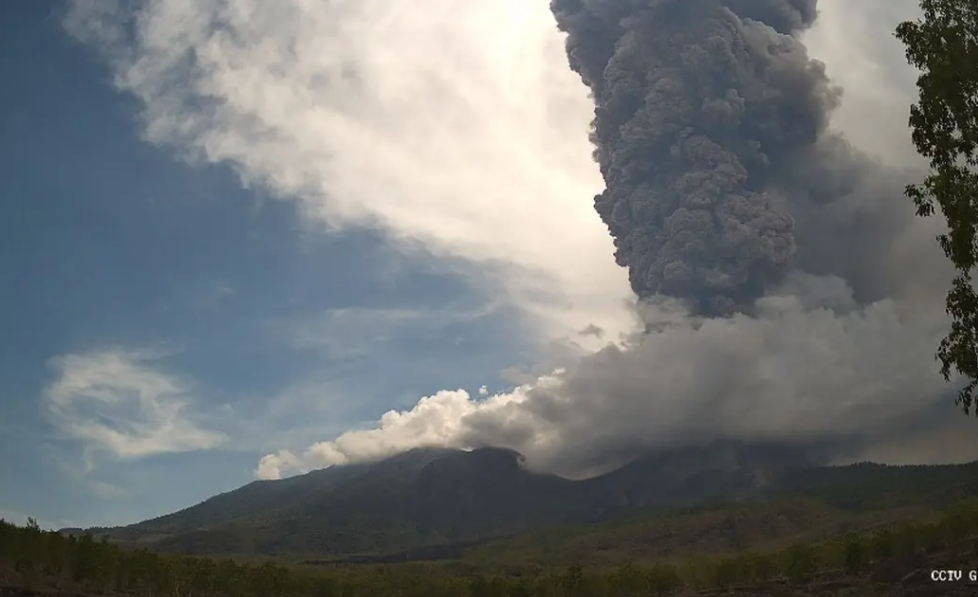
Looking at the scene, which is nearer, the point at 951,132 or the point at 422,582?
the point at 951,132

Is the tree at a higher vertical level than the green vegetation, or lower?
higher

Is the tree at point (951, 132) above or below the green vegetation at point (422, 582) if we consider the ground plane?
above

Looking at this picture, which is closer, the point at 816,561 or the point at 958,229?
the point at 958,229

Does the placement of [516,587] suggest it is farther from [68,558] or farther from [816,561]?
[68,558]

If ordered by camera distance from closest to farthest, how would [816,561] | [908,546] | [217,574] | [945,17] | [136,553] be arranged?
[945,17]
[136,553]
[908,546]
[217,574]
[816,561]

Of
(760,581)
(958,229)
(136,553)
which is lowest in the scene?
(760,581)

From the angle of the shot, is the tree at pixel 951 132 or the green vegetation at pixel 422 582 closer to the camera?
the tree at pixel 951 132

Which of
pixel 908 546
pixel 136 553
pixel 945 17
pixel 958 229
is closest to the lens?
pixel 958 229

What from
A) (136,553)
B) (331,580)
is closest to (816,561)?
(331,580)
